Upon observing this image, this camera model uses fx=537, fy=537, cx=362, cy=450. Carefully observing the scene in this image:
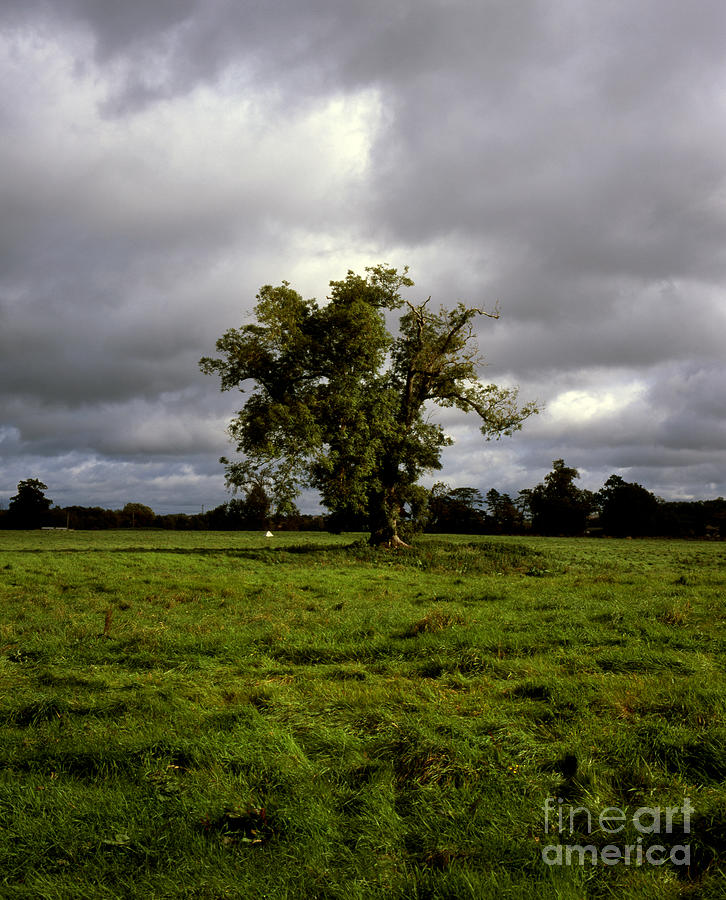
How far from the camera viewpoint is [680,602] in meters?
14.1

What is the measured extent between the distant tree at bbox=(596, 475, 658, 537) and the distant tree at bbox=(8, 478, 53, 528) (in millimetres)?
99647

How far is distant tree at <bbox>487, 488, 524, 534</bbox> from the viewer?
294 feet

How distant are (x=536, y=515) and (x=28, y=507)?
9048 cm

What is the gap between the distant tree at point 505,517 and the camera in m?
89.8

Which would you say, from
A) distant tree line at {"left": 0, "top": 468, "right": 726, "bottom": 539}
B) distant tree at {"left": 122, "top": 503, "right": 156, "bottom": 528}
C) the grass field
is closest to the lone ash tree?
the grass field

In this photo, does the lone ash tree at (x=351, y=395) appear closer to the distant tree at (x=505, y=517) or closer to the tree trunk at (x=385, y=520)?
the tree trunk at (x=385, y=520)

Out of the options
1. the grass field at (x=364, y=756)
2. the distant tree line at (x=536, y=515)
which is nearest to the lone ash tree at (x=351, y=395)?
the grass field at (x=364, y=756)

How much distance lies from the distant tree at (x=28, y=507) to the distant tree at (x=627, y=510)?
99.6 meters

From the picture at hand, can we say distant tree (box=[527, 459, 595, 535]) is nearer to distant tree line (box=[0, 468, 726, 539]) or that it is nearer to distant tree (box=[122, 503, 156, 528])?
distant tree line (box=[0, 468, 726, 539])

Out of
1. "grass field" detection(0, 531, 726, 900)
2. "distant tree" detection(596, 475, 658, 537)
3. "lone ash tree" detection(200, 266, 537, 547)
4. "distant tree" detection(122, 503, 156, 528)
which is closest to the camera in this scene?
"grass field" detection(0, 531, 726, 900)

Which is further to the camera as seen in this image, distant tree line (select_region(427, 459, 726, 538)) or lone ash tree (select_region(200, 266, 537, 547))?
distant tree line (select_region(427, 459, 726, 538))

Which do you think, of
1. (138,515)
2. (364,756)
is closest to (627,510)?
(138,515)

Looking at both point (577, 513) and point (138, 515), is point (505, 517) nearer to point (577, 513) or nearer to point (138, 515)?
point (577, 513)

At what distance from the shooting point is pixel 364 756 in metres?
5.89
